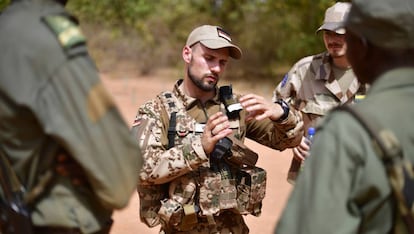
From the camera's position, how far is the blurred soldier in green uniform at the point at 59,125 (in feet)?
8.29

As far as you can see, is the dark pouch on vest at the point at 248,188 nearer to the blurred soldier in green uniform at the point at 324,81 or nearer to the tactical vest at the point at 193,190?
the tactical vest at the point at 193,190

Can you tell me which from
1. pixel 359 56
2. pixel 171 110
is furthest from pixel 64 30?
pixel 171 110

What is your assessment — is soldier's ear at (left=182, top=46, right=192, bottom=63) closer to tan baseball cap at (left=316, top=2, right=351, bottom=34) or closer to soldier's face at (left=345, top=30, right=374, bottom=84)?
tan baseball cap at (left=316, top=2, right=351, bottom=34)

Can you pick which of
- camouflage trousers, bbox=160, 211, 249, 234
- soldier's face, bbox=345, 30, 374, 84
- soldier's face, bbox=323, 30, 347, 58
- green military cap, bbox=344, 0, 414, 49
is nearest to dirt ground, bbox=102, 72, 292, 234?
camouflage trousers, bbox=160, 211, 249, 234

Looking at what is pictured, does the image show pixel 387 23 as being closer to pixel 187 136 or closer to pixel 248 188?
pixel 187 136

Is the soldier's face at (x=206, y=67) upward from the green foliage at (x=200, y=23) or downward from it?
upward

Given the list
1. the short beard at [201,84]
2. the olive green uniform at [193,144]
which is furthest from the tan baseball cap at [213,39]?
the olive green uniform at [193,144]

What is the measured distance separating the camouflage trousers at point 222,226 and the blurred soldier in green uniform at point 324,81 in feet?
2.95

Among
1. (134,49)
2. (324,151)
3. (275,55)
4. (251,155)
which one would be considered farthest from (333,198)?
(134,49)

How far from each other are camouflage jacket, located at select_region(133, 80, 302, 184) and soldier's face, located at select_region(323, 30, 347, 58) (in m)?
0.96

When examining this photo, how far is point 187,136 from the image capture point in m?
3.96

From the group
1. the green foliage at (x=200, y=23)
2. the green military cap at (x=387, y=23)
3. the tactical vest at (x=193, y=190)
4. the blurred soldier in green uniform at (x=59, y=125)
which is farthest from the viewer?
the green foliage at (x=200, y=23)

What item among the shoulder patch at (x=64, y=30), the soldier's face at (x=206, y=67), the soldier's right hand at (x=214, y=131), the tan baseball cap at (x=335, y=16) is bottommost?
the soldier's right hand at (x=214, y=131)

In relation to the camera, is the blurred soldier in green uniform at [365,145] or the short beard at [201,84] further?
the short beard at [201,84]
